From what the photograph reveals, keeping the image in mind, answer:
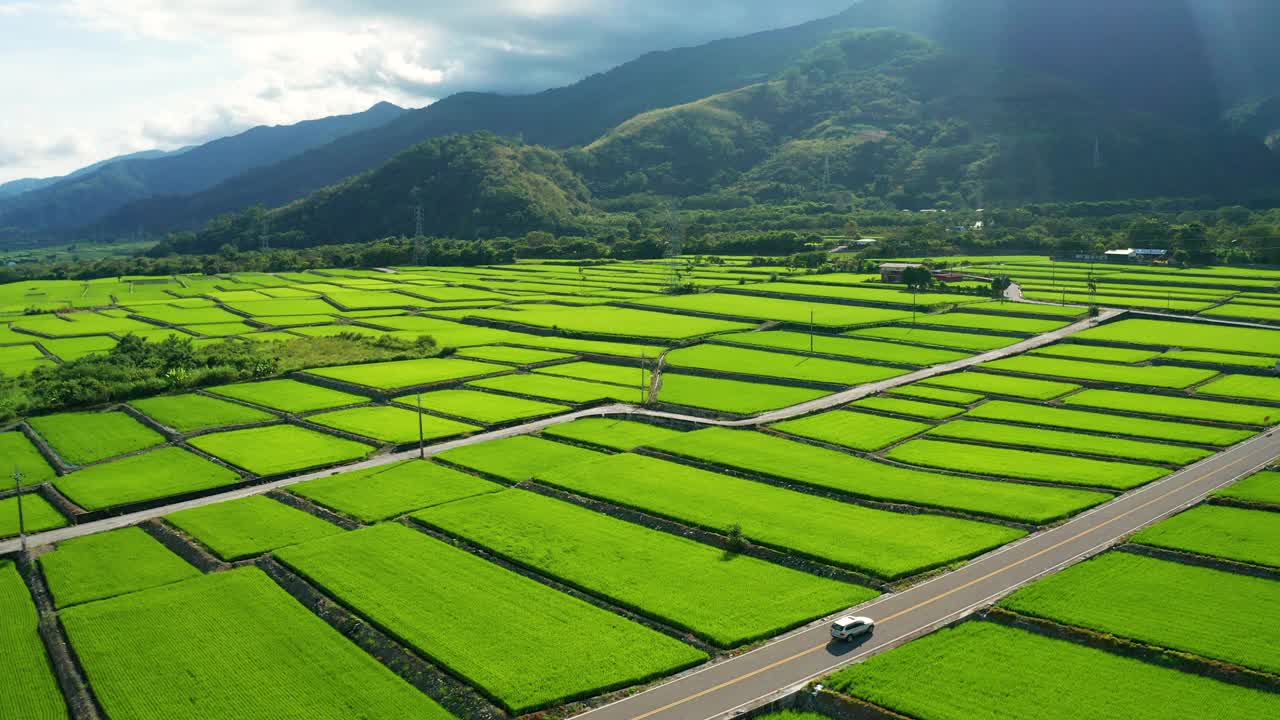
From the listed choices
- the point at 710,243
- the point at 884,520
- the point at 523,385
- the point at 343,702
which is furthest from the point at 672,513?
the point at 710,243

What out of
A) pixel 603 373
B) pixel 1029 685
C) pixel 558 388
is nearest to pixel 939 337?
pixel 603 373

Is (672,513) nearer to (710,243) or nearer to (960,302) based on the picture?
(960,302)

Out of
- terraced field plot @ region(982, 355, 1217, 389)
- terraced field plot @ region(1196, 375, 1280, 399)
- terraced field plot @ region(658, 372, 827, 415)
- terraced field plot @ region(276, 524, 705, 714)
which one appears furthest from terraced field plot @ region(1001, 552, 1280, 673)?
terraced field plot @ region(982, 355, 1217, 389)

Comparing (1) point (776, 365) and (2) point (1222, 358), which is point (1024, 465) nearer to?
(1) point (776, 365)

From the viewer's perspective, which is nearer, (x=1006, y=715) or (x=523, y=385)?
(x=1006, y=715)

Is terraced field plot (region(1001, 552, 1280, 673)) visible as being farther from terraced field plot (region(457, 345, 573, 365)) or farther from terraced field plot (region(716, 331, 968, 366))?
terraced field plot (region(457, 345, 573, 365))

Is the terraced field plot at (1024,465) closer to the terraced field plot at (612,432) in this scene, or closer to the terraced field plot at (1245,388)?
the terraced field plot at (612,432)
